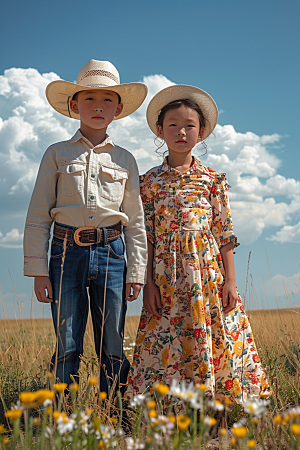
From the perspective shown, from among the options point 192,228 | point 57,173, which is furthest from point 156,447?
point 57,173

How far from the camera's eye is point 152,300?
2.90 metres

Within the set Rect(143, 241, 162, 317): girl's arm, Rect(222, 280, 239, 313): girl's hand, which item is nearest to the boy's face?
Rect(143, 241, 162, 317): girl's arm

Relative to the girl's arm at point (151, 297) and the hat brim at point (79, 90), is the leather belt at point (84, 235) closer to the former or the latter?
the girl's arm at point (151, 297)

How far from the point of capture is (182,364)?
9.28 ft

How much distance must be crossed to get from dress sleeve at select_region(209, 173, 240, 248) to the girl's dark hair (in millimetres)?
559

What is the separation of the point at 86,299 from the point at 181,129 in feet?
4.53

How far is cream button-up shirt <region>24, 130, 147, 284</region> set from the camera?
2.78 meters

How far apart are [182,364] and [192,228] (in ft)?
3.04

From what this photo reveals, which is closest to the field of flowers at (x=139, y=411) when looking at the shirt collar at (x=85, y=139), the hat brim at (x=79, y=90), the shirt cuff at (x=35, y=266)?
the shirt cuff at (x=35, y=266)

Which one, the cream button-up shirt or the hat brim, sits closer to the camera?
the cream button-up shirt

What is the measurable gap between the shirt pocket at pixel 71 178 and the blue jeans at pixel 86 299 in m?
0.33

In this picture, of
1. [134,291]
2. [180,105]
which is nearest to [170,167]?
[180,105]

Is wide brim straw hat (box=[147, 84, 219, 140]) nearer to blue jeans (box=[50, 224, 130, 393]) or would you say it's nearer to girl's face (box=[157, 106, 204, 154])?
girl's face (box=[157, 106, 204, 154])

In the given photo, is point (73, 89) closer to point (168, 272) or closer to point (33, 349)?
point (168, 272)
